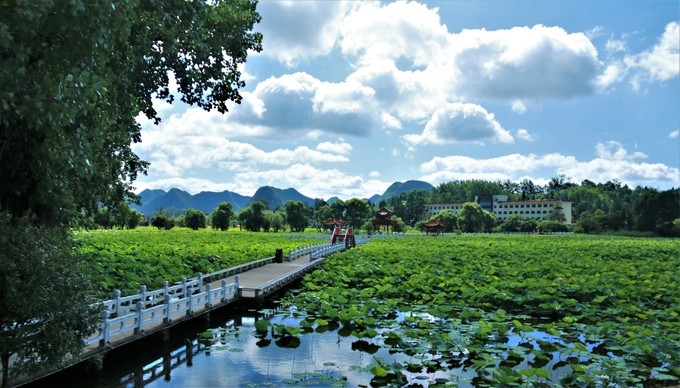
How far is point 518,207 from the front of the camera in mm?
130500

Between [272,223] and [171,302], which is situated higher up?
[272,223]

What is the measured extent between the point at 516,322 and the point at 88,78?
8.77m

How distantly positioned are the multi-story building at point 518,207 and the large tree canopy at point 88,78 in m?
115

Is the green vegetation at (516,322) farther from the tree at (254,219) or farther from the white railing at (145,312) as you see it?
the tree at (254,219)

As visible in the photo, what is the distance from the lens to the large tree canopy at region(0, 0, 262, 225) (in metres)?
6.11

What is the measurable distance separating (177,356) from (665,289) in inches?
564

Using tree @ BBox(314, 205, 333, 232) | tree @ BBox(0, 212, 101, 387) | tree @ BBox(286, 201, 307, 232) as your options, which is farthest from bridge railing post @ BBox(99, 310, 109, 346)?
tree @ BBox(314, 205, 333, 232)

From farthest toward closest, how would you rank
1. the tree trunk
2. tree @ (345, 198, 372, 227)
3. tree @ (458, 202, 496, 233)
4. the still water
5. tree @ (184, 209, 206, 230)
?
1. tree @ (458, 202, 496, 233)
2. tree @ (184, 209, 206, 230)
3. tree @ (345, 198, 372, 227)
4. the still water
5. the tree trunk

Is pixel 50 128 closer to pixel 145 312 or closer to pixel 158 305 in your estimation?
pixel 145 312

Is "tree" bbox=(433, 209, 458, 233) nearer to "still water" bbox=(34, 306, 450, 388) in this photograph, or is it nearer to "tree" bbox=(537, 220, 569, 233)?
"tree" bbox=(537, 220, 569, 233)

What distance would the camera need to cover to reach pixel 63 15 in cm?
643

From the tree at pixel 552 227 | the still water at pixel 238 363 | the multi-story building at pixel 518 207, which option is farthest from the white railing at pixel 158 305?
the multi-story building at pixel 518 207

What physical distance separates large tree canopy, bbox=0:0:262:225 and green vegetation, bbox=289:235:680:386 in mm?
5966

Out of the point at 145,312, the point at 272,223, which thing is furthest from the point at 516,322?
the point at 272,223
